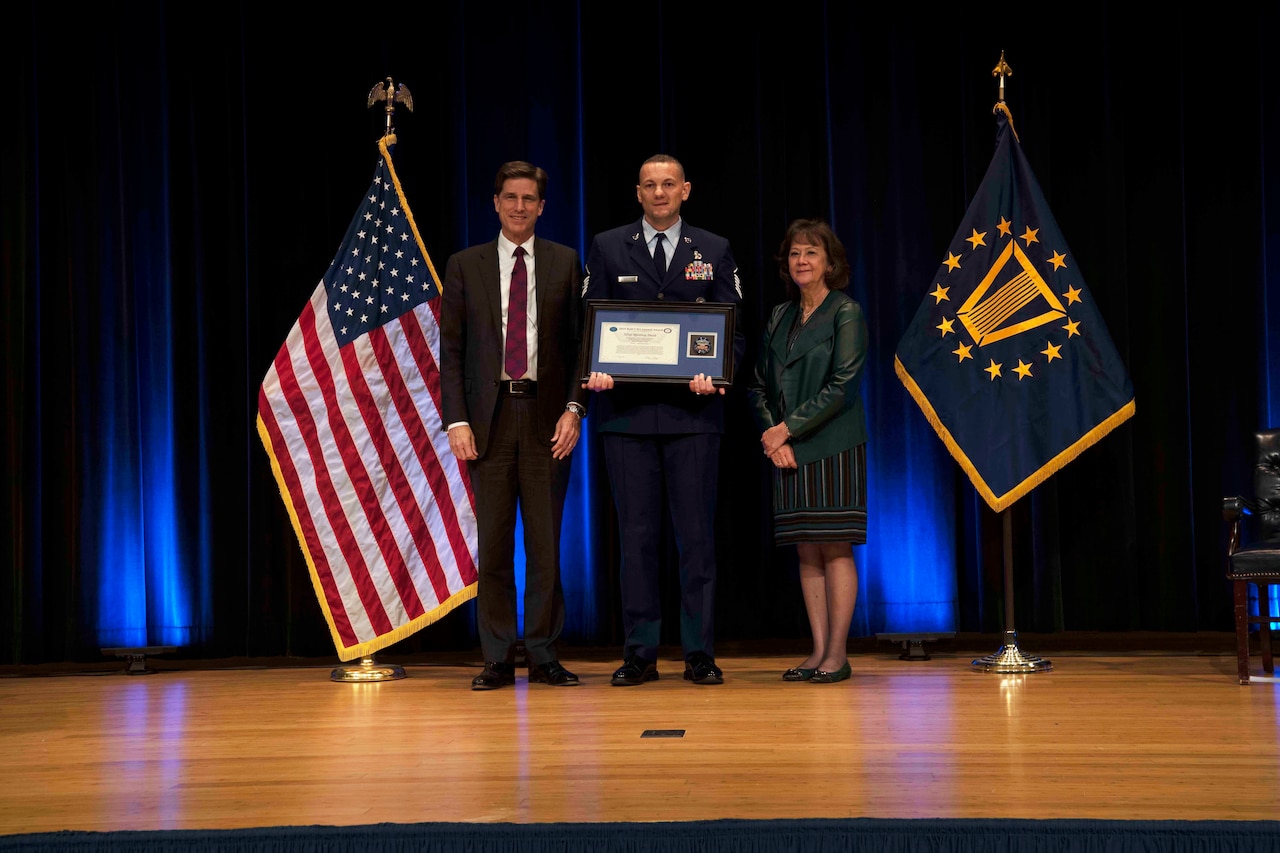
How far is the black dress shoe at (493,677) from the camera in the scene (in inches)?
152

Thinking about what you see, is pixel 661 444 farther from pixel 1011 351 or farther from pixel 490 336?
pixel 1011 351

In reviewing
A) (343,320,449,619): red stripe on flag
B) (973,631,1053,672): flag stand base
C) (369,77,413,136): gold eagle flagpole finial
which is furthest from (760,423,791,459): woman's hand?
(369,77,413,136): gold eagle flagpole finial

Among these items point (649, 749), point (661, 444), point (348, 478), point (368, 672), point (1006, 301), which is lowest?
point (368, 672)

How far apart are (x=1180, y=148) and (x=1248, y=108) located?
300 mm

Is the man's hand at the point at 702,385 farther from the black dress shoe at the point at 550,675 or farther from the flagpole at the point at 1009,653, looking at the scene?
the flagpole at the point at 1009,653

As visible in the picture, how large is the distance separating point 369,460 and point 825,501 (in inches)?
64.2

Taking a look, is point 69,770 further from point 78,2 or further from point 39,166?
point 78,2

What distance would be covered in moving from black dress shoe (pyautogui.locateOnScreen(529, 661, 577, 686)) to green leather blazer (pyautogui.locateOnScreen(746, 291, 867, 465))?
102cm

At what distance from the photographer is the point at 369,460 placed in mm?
4410

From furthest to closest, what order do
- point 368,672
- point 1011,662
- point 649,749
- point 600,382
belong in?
point 368,672 < point 1011,662 < point 600,382 < point 649,749

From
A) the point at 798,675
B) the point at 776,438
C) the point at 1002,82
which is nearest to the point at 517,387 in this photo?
the point at 776,438

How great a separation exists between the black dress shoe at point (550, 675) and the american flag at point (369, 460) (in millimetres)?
472

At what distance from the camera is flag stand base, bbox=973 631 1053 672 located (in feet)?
13.5

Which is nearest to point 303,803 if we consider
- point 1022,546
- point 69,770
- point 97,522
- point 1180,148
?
point 69,770
